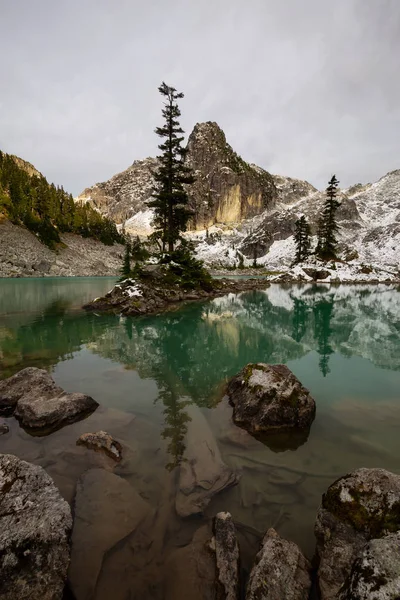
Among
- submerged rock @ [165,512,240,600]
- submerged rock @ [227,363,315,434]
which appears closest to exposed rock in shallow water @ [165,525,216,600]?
submerged rock @ [165,512,240,600]

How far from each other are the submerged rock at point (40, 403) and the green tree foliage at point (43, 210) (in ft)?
330

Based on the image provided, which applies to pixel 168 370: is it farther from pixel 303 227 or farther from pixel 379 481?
pixel 303 227

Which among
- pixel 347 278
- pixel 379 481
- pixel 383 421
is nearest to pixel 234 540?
pixel 379 481

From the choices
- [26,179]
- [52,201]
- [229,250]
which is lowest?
[229,250]

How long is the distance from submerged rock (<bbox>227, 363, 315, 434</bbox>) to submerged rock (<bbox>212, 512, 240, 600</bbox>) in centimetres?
302

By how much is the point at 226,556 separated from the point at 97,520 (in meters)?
2.13

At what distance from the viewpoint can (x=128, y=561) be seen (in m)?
3.86

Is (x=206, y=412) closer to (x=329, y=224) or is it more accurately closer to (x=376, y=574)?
(x=376, y=574)

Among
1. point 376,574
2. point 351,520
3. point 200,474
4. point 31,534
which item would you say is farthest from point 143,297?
point 376,574

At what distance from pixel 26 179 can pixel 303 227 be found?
349 ft

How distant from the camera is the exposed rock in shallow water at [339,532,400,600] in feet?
8.16

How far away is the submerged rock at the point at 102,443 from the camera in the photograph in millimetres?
6000

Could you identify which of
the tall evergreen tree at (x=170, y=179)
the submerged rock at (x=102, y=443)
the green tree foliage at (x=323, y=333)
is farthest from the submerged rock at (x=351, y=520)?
the tall evergreen tree at (x=170, y=179)

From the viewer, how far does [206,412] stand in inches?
315
